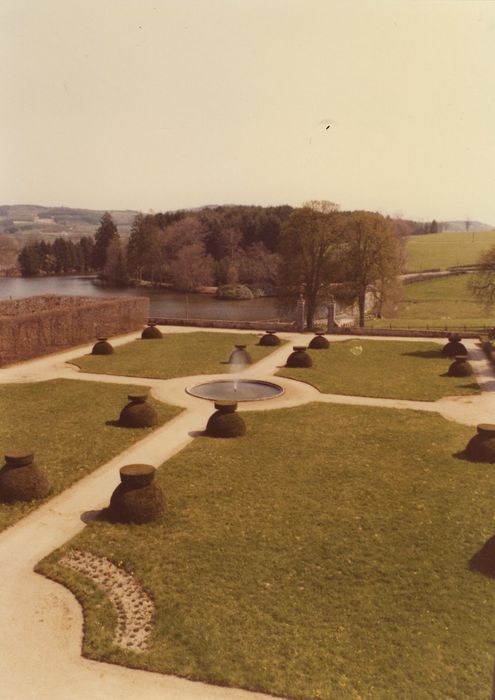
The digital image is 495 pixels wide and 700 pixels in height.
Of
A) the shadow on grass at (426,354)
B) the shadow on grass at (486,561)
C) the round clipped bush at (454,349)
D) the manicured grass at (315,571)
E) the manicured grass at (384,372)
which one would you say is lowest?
the manicured grass at (315,571)

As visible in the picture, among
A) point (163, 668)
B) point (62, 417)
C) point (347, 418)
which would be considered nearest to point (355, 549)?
point (163, 668)

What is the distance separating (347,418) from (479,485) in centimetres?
824

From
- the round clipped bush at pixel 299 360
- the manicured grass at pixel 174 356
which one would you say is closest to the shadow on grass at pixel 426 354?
the round clipped bush at pixel 299 360

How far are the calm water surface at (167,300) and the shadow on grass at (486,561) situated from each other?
204ft

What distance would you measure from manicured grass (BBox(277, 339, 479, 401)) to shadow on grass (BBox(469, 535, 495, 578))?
53.1 ft

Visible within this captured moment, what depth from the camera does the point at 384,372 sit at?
3641 centimetres

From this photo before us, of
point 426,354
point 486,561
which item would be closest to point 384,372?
point 426,354

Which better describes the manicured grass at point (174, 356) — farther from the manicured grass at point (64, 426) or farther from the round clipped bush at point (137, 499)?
the round clipped bush at point (137, 499)

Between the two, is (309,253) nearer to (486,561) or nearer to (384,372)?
(384,372)

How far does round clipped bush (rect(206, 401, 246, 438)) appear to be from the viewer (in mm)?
23828

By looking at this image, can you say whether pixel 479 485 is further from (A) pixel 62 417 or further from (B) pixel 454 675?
(A) pixel 62 417

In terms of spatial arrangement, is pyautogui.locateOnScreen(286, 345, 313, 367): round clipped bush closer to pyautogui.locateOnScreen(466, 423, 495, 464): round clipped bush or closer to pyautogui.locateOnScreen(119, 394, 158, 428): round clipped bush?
pyautogui.locateOnScreen(119, 394, 158, 428): round clipped bush

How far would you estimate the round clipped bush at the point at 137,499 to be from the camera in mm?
16578

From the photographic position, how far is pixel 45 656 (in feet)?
37.4
